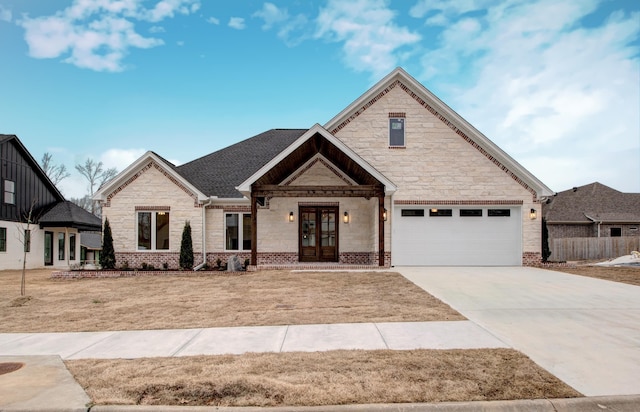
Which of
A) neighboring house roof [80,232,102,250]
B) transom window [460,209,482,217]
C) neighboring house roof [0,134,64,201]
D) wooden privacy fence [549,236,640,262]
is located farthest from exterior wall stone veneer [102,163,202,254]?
neighboring house roof [80,232,102,250]

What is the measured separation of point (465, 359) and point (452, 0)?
15.5 m

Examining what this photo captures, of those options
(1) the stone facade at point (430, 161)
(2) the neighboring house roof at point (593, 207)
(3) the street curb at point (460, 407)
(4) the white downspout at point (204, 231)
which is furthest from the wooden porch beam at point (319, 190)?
(2) the neighboring house roof at point (593, 207)

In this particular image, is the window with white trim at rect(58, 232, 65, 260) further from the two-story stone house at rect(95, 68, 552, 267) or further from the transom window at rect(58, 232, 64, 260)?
the two-story stone house at rect(95, 68, 552, 267)

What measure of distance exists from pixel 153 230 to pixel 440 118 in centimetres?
1414

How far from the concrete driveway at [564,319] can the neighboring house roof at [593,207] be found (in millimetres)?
22242

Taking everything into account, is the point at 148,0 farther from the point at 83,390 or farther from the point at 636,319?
the point at 636,319

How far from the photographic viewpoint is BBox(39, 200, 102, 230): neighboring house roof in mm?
25469

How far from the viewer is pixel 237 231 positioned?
1962cm

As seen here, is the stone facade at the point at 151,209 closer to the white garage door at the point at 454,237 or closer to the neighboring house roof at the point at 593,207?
the white garage door at the point at 454,237

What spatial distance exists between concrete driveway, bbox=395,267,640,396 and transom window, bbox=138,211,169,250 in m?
11.7

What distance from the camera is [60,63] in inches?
1006

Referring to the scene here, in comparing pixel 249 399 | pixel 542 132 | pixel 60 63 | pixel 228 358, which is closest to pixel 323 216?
pixel 228 358

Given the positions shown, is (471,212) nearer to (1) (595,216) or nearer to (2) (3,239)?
(1) (595,216)

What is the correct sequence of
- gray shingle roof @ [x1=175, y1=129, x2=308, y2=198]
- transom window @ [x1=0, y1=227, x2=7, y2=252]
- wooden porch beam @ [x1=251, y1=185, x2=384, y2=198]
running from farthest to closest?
1. transom window @ [x1=0, y1=227, x2=7, y2=252]
2. gray shingle roof @ [x1=175, y1=129, x2=308, y2=198]
3. wooden porch beam @ [x1=251, y1=185, x2=384, y2=198]
